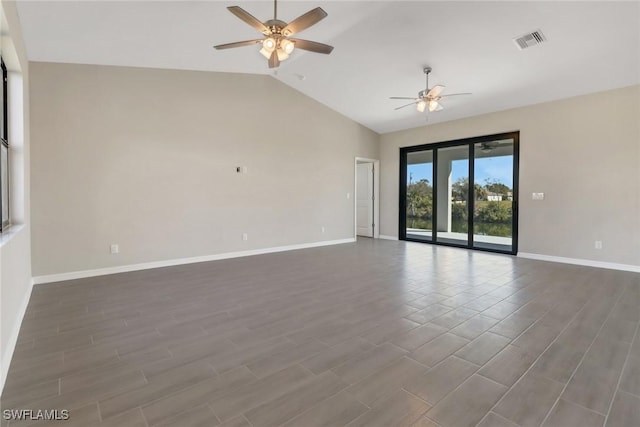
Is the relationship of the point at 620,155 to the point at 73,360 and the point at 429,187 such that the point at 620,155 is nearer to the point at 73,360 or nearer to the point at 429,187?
the point at 429,187

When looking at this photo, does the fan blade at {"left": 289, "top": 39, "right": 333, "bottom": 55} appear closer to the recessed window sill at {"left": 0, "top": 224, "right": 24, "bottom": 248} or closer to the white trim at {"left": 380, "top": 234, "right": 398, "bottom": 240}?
the recessed window sill at {"left": 0, "top": 224, "right": 24, "bottom": 248}

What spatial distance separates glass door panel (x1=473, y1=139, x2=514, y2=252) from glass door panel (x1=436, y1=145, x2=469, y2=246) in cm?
23

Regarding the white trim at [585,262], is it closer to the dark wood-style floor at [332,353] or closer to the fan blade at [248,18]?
the dark wood-style floor at [332,353]

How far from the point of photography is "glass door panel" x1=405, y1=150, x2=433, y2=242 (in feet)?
24.3

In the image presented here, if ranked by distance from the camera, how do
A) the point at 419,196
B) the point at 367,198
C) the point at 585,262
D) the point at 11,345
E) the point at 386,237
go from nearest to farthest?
the point at 11,345, the point at 585,262, the point at 419,196, the point at 386,237, the point at 367,198

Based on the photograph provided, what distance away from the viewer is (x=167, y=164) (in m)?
4.99

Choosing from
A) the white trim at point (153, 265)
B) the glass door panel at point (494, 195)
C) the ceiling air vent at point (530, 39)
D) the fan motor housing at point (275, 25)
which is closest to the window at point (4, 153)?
the white trim at point (153, 265)

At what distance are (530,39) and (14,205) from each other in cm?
627

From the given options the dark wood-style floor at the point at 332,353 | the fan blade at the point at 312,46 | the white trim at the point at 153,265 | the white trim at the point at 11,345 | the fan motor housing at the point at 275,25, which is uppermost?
the fan motor housing at the point at 275,25

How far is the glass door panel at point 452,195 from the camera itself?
6773 millimetres

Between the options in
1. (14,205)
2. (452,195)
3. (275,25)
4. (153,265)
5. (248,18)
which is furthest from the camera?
(452,195)

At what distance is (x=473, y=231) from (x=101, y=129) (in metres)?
6.96

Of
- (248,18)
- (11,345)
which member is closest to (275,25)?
(248,18)

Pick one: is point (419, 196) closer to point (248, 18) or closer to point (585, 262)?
point (585, 262)
